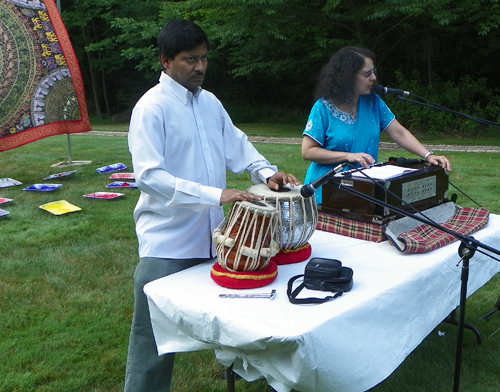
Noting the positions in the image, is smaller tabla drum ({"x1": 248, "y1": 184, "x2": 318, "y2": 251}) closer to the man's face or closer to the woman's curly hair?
the man's face

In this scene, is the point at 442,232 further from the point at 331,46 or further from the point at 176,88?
the point at 331,46

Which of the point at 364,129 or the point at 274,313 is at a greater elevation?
the point at 364,129

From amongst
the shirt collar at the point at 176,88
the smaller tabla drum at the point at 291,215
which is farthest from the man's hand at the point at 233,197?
the shirt collar at the point at 176,88

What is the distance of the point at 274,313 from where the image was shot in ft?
5.53

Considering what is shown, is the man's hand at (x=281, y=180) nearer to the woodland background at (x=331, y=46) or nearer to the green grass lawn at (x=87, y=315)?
the green grass lawn at (x=87, y=315)

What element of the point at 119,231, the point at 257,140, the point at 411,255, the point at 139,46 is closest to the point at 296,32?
the point at 257,140

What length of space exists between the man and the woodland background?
432 inches

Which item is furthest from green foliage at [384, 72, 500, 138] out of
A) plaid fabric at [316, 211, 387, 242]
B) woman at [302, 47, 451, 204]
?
plaid fabric at [316, 211, 387, 242]

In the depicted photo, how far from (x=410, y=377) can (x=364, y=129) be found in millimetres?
1317

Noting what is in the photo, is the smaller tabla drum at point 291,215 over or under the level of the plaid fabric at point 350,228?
over

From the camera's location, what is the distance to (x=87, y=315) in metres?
3.49

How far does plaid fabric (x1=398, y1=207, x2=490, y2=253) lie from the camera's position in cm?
224

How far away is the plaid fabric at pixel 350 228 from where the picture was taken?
2396 millimetres

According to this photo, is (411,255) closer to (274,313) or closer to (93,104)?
(274,313)
